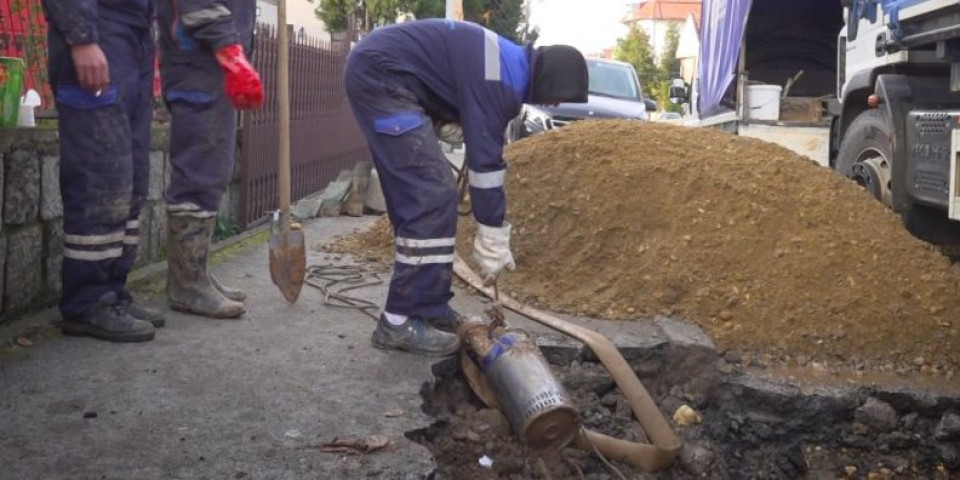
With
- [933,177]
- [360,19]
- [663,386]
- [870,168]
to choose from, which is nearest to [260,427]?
[663,386]

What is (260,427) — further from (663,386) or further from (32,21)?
(32,21)

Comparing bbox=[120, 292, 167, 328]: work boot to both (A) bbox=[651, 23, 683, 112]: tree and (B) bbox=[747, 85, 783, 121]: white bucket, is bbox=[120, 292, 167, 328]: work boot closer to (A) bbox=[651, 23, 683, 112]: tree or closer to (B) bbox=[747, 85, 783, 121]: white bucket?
(B) bbox=[747, 85, 783, 121]: white bucket

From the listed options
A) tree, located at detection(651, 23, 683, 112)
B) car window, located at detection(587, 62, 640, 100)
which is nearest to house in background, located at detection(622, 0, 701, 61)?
tree, located at detection(651, 23, 683, 112)

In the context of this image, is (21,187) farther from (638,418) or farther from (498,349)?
(638,418)

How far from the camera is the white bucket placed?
10031 mm

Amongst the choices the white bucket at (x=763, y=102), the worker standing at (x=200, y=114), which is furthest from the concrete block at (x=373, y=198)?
the worker standing at (x=200, y=114)

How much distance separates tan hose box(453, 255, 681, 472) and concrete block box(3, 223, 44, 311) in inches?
97.9

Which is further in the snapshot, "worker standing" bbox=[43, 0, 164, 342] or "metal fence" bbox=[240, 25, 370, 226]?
"metal fence" bbox=[240, 25, 370, 226]

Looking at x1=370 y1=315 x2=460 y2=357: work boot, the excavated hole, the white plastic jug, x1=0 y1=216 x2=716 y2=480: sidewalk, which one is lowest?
the excavated hole

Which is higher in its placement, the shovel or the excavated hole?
the shovel

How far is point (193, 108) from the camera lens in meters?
4.40

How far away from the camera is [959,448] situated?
165 inches

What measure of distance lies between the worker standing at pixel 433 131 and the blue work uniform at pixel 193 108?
27.4 inches

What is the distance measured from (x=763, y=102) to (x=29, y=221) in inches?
306
